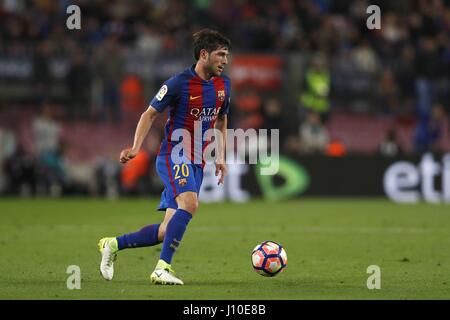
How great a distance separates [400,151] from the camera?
22.4 meters

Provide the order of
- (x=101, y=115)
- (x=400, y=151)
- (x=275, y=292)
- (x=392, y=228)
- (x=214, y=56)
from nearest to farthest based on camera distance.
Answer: (x=275, y=292) < (x=214, y=56) < (x=392, y=228) < (x=400, y=151) < (x=101, y=115)

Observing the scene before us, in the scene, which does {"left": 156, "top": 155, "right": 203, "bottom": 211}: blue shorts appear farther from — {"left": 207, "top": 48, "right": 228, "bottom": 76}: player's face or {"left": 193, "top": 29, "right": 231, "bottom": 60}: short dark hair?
{"left": 193, "top": 29, "right": 231, "bottom": 60}: short dark hair

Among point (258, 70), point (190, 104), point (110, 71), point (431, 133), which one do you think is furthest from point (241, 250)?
point (258, 70)

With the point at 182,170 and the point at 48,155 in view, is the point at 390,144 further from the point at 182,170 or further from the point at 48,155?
the point at 182,170

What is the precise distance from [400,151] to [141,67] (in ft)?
21.0

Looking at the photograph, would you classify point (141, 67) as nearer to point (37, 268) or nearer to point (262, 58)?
point (262, 58)

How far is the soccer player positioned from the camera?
8.80m


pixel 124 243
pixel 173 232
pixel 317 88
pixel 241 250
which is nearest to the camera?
pixel 173 232

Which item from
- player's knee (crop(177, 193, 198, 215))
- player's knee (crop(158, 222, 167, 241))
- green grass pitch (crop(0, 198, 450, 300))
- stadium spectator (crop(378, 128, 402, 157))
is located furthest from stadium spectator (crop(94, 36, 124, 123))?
player's knee (crop(177, 193, 198, 215))

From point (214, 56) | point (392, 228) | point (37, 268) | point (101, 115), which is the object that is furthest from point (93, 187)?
point (214, 56)

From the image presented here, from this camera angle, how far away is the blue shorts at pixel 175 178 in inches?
349

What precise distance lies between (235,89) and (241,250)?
40.7 feet

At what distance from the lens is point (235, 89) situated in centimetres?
2400

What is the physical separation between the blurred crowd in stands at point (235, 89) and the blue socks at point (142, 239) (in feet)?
44.6
